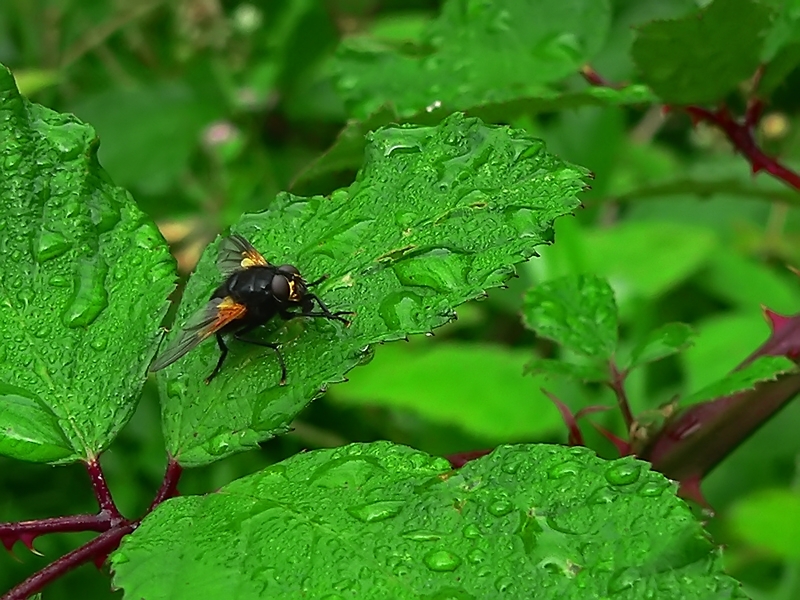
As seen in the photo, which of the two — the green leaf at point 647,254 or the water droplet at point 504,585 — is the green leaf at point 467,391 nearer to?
the green leaf at point 647,254

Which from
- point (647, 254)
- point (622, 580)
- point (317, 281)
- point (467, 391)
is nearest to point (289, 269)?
point (317, 281)

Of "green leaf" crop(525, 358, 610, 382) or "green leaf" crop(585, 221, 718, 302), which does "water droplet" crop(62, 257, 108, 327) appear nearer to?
"green leaf" crop(525, 358, 610, 382)

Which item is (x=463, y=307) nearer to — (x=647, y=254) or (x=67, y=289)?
(x=647, y=254)

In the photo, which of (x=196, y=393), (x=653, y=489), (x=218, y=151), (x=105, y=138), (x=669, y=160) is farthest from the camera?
(x=669, y=160)

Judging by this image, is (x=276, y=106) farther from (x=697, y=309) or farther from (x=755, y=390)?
(x=755, y=390)

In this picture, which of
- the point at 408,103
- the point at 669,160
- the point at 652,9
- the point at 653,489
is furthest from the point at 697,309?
the point at 653,489

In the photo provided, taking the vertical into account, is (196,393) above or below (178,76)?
above
